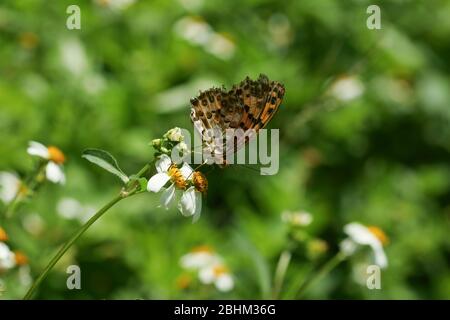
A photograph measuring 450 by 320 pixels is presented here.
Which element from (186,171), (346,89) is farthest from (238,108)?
(346,89)

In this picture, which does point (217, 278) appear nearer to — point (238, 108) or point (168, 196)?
point (238, 108)

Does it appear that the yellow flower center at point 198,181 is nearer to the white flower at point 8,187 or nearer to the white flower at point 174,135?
the white flower at point 174,135

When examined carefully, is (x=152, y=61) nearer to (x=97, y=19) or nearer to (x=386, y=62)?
(x=97, y=19)

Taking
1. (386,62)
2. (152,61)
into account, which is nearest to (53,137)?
(152,61)

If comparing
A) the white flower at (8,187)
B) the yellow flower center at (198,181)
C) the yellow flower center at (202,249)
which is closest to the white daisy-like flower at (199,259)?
the yellow flower center at (202,249)

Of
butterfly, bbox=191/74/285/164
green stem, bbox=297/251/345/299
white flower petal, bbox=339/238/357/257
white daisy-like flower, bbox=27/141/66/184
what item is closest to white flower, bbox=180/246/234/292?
green stem, bbox=297/251/345/299
